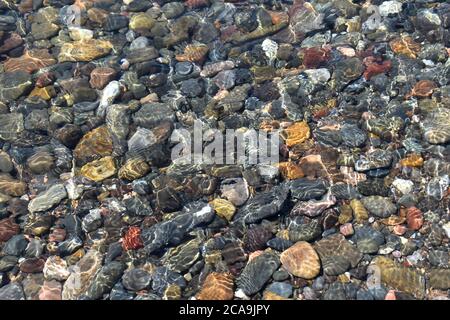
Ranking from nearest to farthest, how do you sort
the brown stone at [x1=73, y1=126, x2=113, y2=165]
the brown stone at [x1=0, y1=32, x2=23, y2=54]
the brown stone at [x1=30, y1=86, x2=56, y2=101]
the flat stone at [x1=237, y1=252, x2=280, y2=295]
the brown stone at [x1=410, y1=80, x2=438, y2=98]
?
the flat stone at [x1=237, y1=252, x2=280, y2=295], the brown stone at [x1=73, y1=126, x2=113, y2=165], the brown stone at [x1=410, y1=80, x2=438, y2=98], the brown stone at [x1=30, y1=86, x2=56, y2=101], the brown stone at [x1=0, y1=32, x2=23, y2=54]

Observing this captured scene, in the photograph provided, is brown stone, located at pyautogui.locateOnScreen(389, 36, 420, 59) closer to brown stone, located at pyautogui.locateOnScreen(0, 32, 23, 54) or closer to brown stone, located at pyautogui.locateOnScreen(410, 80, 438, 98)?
brown stone, located at pyautogui.locateOnScreen(410, 80, 438, 98)

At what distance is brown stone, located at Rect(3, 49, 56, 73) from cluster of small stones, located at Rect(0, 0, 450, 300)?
0.04m

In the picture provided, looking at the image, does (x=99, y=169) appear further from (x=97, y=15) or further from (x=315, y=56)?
(x=315, y=56)

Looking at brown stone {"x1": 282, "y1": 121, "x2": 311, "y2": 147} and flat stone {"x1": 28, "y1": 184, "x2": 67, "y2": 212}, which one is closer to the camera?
flat stone {"x1": 28, "y1": 184, "x2": 67, "y2": 212}

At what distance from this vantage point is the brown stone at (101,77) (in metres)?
9.62

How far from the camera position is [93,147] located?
28.3ft

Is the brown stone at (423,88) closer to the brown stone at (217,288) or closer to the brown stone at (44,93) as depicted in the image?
the brown stone at (217,288)

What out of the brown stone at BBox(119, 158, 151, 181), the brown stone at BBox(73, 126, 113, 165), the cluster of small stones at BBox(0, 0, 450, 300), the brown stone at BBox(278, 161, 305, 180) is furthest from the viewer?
the brown stone at BBox(73, 126, 113, 165)

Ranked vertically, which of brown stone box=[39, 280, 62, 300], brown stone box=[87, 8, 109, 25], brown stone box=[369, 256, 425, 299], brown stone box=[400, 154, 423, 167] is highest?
brown stone box=[87, 8, 109, 25]

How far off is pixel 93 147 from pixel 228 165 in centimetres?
237

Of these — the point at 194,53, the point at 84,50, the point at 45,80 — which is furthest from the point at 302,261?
the point at 84,50

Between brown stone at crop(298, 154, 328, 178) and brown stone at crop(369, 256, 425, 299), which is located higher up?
brown stone at crop(298, 154, 328, 178)

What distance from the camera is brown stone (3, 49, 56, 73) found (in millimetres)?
10070

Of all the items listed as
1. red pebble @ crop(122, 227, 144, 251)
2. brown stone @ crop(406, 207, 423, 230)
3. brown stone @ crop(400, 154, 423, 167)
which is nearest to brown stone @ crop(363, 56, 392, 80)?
brown stone @ crop(400, 154, 423, 167)
